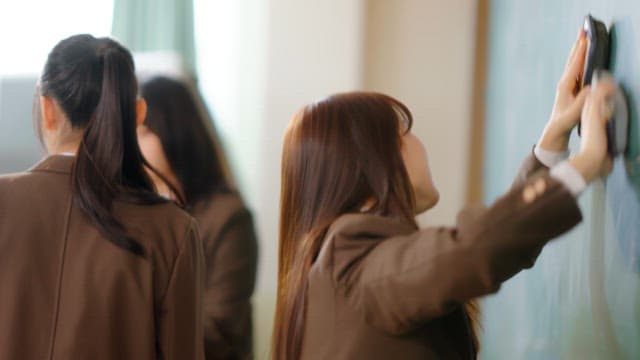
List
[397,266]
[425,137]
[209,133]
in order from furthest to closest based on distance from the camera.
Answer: [209,133], [425,137], [397,266]

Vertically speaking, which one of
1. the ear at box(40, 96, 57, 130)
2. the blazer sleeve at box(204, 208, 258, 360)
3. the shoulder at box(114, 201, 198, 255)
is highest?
the ear at box(40, 96, 57, 130)

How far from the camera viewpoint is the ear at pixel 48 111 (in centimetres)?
97

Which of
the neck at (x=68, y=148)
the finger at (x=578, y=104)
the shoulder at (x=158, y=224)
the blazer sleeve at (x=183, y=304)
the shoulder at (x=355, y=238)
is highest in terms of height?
the finger at (x=578, y=104)

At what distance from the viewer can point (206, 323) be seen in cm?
146

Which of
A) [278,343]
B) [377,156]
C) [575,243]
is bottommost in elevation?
[278,343]

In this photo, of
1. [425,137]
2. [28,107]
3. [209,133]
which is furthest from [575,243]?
[28,107]

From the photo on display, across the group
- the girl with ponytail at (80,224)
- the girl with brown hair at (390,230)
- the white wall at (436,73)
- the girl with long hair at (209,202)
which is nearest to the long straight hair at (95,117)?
the girl with ponytail at (80,224)

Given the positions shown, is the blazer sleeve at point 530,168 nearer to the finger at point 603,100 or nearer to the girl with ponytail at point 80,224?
the finger at point 603,100

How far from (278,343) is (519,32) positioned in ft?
1.96

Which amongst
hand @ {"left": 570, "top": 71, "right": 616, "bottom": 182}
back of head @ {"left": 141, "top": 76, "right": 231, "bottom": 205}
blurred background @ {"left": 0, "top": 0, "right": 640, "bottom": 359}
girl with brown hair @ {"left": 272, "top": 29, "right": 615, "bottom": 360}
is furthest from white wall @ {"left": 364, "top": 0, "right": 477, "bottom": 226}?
hand @ {"left": 570, "top": 71, "right": 616, "bottom": 182}

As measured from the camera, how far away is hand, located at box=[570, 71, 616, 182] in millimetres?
728

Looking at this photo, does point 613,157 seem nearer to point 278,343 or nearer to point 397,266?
point 397,266

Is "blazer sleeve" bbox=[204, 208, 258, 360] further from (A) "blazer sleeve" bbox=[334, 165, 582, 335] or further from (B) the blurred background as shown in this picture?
(A) "blazer sleeve" bbox=[334, 165, 582, 335]

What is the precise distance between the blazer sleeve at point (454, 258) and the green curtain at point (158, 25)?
3.38 ft
